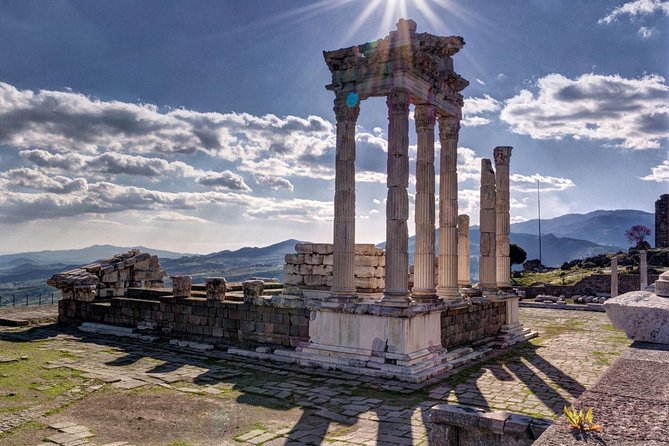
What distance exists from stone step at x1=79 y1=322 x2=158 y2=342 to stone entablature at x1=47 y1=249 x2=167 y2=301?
4.90 feet

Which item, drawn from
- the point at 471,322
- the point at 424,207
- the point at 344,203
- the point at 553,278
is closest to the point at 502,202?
the point at 471,322

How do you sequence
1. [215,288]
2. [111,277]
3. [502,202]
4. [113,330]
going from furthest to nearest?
[111,277] < [502,202] < [113,330] < [215,288]

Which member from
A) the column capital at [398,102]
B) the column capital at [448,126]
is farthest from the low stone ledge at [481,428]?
the column capital at [448,126]

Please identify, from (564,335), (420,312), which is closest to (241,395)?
(420,312)

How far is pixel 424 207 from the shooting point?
14359 mm

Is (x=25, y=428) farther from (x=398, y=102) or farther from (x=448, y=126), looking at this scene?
(x=448, y=126)

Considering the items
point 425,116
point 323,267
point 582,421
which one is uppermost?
point 425,116

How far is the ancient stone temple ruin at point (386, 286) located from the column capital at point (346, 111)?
3 cm

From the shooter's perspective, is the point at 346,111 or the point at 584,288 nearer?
the point at 346,111

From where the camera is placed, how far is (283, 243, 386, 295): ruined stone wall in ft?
53.8

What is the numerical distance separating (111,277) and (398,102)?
13.5 m

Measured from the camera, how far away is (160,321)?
17094mm

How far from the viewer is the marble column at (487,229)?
18.0 meters

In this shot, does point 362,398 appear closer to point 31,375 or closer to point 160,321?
point 31,375
